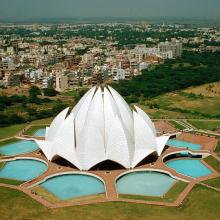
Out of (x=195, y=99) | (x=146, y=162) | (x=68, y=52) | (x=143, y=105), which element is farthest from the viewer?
(x=68, y=52)

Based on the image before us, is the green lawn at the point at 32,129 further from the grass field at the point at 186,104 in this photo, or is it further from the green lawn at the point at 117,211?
the green lawn at the point at 117,211

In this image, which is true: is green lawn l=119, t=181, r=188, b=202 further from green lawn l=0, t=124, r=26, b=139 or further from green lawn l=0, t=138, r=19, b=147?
green lawn l=0, t=124, r=26, b=139

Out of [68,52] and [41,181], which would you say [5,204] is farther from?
[68,52]

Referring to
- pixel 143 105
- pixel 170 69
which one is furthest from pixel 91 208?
pixel 170 69

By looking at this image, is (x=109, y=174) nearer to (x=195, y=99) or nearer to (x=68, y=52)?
(x=195, y=99)

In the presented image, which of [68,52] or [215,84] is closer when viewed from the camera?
[215,84]

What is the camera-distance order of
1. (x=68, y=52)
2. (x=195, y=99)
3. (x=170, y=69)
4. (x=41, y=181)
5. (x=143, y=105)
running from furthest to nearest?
(x=68, y=52) → (x=170, y=69) → (x=195, y=99) → (x=143, y=105) → (x=41, y=181)

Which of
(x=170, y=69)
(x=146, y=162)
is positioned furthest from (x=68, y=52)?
(x=146, y=162)
